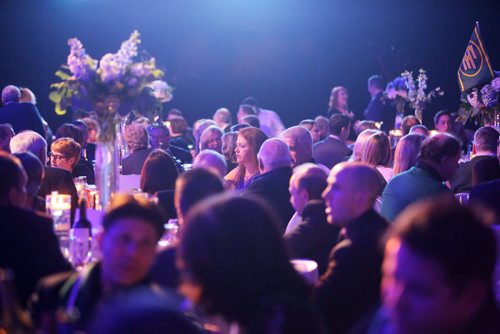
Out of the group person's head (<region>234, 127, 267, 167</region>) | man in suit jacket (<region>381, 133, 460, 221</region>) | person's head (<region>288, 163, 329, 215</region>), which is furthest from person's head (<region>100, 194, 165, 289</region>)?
person's head (<region>234, 127, 267, 167</region>)

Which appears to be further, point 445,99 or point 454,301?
point 445,99

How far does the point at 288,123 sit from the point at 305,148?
32.7ft

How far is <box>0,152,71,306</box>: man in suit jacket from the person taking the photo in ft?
11.2

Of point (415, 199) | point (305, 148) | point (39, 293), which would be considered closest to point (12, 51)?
point (305, 148)

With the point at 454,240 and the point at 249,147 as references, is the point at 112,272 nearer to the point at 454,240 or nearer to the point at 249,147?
the point at 454,240

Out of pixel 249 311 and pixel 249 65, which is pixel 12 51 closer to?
pixel 249 65

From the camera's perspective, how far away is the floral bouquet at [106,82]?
4645mm

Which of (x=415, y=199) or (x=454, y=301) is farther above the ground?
(x=454, y=301)

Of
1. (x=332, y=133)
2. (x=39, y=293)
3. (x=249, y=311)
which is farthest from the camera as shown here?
(x=332, y=133)

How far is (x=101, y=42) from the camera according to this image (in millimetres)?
16141

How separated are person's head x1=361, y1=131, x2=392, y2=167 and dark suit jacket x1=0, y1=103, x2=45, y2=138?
13.8ft

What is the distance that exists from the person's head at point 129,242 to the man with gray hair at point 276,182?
2611 mm

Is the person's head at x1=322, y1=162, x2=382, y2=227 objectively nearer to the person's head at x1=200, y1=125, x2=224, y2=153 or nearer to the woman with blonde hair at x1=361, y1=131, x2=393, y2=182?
the woman with blonde hair at x1=361, y1=131, x2=393, y2=182

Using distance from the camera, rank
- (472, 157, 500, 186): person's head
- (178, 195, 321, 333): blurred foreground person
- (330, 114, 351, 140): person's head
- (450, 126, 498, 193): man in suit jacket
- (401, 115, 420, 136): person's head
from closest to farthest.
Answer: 1. (178, 195, 321, 333): blurred foreground person
2. (472, 157, 500, 186): person's head
3. (450, 126, 498, 193): man in suit jacket
4. (330, 114, 351, 140): person's head
5. (401, 115, 420, 136): person's head
